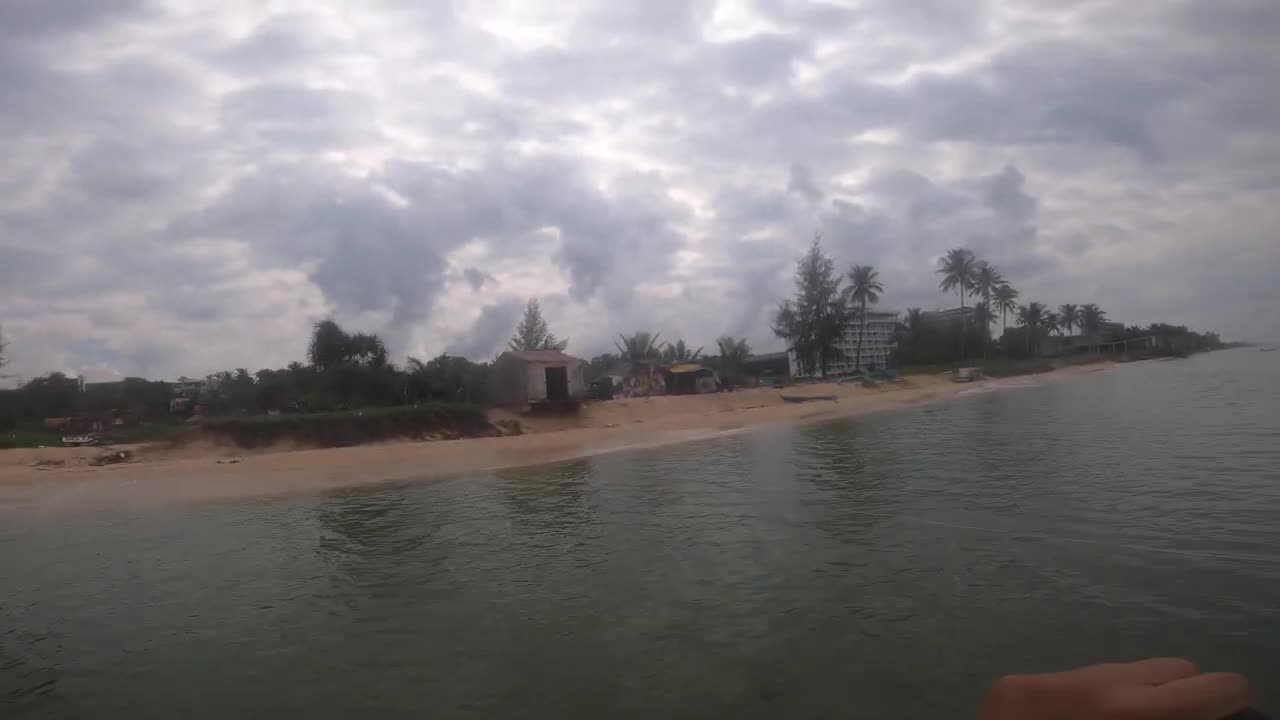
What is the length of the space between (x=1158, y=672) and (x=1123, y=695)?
50 centimetres

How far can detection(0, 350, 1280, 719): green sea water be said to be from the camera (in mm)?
6176

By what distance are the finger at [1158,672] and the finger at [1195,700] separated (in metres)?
0.25

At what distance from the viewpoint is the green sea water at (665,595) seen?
20.3ft

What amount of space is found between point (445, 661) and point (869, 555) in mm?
5592

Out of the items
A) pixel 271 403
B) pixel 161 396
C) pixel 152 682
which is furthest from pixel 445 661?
pixel 161 396

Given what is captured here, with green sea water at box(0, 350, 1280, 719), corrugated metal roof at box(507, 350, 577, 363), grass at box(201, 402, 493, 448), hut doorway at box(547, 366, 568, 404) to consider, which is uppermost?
corrugated metal roof at box(507, 350, 577, 363)

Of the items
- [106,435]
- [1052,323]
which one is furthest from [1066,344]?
[106,435]

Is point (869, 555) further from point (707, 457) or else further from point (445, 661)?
point (707, 457)

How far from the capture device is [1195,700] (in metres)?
3.50

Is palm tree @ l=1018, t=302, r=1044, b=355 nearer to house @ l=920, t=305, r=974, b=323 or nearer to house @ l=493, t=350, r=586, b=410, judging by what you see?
house @ l=920, t=305, r=974, b=323

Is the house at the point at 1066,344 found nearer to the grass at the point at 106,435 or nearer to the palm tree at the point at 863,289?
the palm tree at the point at 863,289

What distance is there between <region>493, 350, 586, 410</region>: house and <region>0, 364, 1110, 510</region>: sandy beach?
3.79 feet

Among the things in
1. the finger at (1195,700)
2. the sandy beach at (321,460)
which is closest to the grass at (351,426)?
the sandy beach at (321,460)

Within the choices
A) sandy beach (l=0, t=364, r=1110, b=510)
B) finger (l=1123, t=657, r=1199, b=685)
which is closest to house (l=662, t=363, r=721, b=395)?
sandy beach (l=0, t=364, r=1110, b=510)
